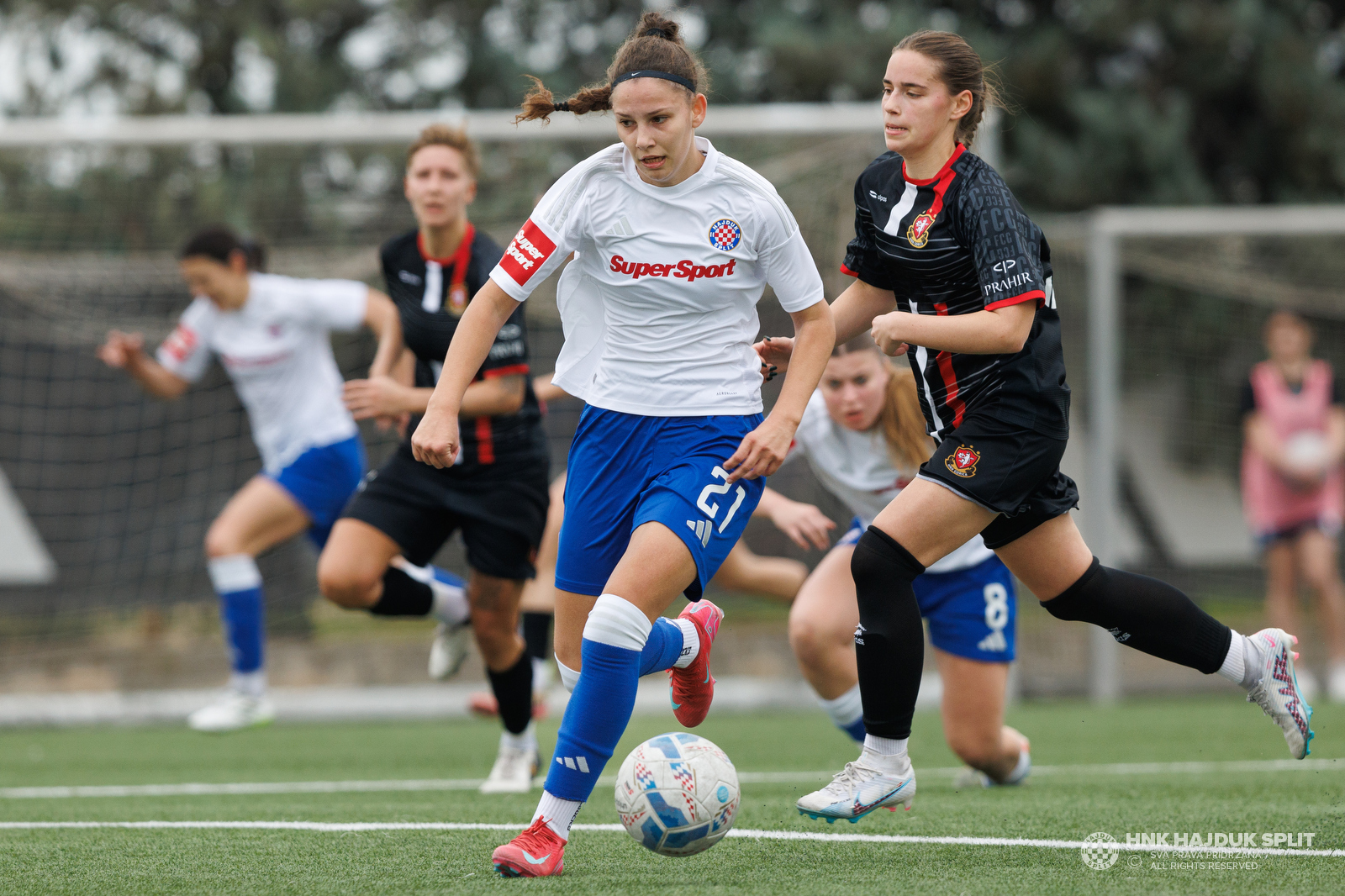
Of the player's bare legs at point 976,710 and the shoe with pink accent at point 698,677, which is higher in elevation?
the shoe with pink accent at point 698,677

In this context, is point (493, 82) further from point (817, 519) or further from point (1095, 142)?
point (817, 519)

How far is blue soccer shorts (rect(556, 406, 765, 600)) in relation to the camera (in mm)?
3525

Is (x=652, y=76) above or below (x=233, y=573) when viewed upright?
above

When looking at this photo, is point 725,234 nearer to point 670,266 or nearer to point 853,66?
point 670,266

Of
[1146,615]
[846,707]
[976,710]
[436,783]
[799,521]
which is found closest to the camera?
[1146,615]

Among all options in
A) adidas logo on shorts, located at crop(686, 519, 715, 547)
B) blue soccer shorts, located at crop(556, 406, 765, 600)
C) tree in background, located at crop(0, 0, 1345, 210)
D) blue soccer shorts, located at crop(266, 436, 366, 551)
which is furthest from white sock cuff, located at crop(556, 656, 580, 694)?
tree in background, located at crop(0, 0, 1345, 210)

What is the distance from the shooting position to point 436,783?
5.59m

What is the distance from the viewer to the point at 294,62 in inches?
559

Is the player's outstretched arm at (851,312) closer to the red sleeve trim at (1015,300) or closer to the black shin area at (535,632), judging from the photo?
the red sleeve trim at (1015,300)

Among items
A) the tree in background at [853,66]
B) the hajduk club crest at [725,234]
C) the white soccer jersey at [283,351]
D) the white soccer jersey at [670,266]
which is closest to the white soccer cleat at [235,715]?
the white soccer jersey at [283,351]

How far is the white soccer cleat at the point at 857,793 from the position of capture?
342 cm

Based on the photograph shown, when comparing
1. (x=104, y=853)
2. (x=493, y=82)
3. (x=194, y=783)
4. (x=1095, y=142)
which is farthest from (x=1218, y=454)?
(x=104, y=853)

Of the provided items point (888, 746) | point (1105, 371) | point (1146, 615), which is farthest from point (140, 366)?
point (1105, 371)

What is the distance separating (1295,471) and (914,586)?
5320mm
